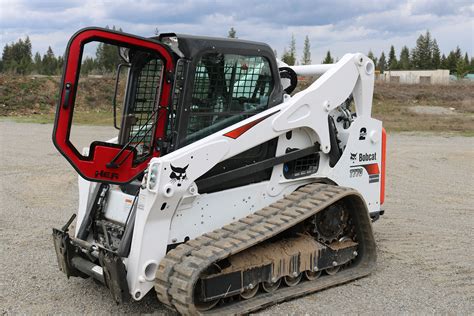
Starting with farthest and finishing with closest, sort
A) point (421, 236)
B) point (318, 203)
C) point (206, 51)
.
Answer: point (421, 236) < point (318, 203) < point (206, 51)

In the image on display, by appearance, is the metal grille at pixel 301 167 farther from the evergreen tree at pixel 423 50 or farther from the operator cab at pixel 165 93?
the evergreen tree at pixel 423 50

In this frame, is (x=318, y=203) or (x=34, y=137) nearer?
(x=318, y=203)

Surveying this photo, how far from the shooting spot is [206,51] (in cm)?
542

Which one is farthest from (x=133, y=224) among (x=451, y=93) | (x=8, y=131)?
(x=451, y=93)

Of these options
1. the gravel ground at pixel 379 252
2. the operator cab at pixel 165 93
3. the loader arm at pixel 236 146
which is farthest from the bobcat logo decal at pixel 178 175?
the gravel ground at pixel 379 252

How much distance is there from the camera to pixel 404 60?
358 feet

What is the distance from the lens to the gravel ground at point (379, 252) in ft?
17.8

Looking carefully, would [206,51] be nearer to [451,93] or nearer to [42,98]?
[42,98]

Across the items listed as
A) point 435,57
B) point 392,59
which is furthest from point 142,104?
point 392,59

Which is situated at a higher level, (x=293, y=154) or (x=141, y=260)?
(x=293, y=154)

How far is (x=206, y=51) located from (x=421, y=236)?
4438 mm

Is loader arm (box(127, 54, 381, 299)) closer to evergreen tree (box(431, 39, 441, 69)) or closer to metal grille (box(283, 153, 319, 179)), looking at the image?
metal grille (box(283, 153, 319, 179))

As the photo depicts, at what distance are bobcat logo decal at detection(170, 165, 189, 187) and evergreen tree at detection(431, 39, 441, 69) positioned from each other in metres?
103

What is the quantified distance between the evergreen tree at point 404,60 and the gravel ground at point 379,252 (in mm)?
95392
